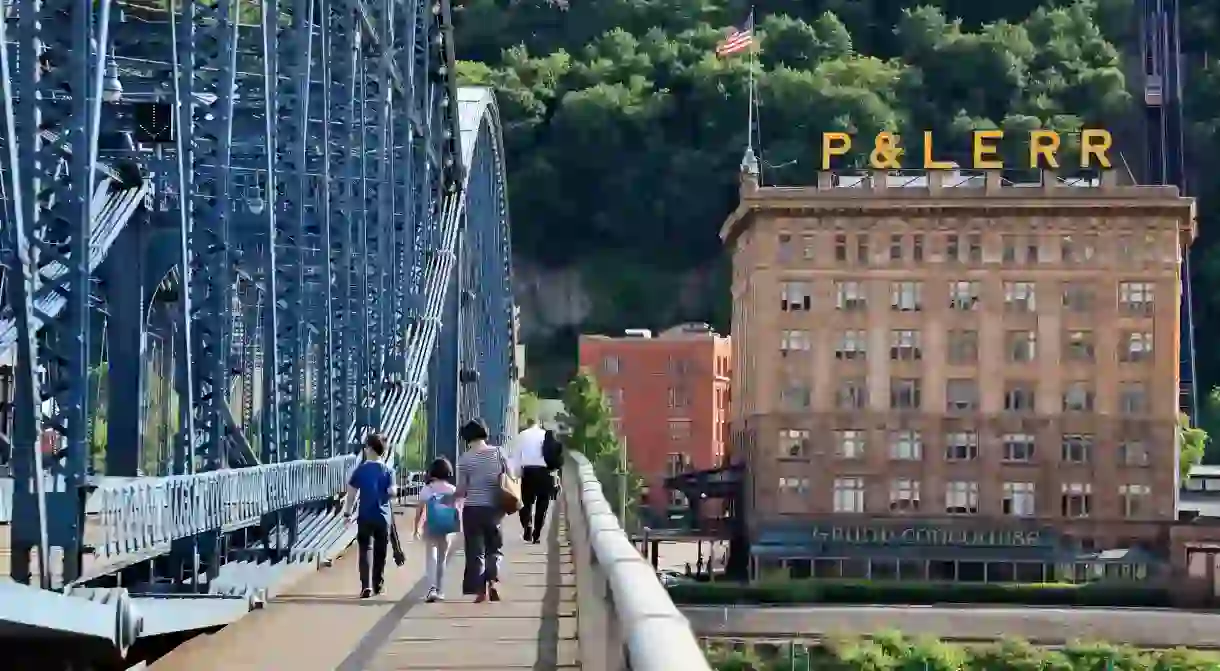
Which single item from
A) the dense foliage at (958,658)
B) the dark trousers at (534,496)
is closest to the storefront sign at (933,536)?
the dense foliage at (958,658)

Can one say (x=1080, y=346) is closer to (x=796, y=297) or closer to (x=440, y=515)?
(x=796, y=297)

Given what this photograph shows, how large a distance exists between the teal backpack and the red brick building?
10865 cm

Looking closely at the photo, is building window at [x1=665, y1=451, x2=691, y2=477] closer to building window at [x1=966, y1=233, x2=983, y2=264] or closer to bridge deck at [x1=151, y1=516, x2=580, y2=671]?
building window at [x1=966, y1=233, x2=983, y2=264]

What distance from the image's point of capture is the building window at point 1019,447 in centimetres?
10081

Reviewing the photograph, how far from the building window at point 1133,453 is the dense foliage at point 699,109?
53.0 m

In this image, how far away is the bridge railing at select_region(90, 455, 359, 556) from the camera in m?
14.8

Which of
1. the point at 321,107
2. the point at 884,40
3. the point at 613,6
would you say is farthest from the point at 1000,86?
the point at 321,107

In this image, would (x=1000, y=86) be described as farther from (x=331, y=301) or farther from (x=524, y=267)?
(x=331, y=301)

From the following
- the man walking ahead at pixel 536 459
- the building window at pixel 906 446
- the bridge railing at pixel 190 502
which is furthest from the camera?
the building window at pixel 906 446

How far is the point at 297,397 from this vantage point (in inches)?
1075

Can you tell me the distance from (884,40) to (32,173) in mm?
163410

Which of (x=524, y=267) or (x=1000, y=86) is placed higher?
(x=1000, y=86)

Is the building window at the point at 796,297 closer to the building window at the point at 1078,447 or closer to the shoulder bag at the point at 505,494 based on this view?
the building window at the point at 1078,447

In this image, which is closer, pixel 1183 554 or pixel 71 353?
pixel 71 353
